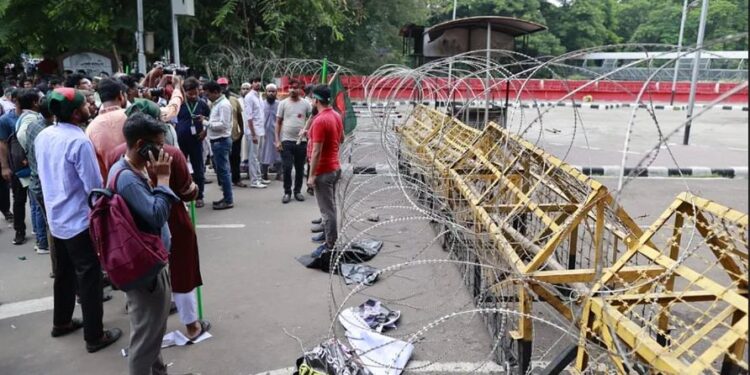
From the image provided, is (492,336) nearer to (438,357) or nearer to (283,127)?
(438,357)

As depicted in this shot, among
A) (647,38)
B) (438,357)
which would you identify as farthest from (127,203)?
(647,38)

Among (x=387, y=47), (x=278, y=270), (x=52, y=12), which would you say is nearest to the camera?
(x=278, y=270)

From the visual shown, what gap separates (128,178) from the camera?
267 cm

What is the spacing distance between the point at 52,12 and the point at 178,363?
13.4 metres

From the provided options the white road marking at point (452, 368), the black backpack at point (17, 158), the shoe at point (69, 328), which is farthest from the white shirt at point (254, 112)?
the white road marking at point (452, 368)

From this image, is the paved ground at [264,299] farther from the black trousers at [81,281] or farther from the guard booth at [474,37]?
the guard booth at [474,37]

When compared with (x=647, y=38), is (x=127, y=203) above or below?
below

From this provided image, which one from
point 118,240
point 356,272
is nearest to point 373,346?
point 356,272

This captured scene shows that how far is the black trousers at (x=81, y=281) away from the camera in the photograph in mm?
3572

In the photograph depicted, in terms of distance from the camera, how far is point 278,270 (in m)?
5.21

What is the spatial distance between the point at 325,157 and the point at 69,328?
8.38ft

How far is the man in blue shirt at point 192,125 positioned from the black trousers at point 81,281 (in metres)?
3.11

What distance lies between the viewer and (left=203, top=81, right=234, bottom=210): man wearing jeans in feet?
23.0

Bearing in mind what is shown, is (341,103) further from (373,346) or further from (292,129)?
(373,346)
